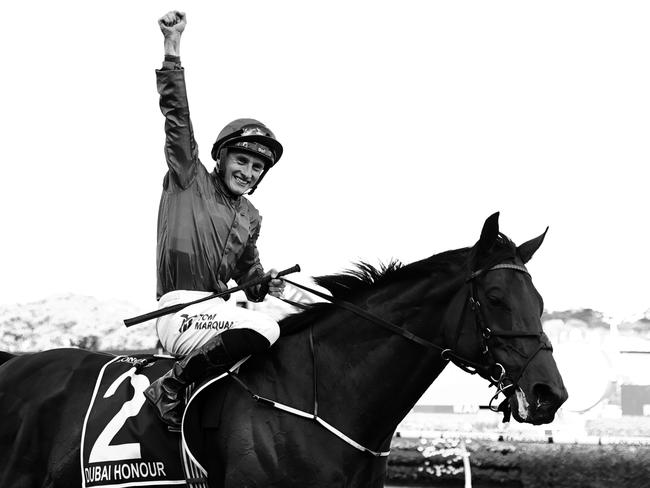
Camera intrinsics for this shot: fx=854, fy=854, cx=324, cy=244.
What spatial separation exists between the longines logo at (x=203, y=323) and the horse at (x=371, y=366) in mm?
178

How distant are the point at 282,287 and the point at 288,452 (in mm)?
970

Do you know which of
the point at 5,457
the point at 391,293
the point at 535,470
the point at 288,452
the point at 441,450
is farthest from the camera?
the point at 441,450

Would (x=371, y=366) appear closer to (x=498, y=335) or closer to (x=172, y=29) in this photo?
(x=498, y=335)

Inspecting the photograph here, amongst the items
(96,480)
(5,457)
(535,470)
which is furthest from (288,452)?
(535,470)

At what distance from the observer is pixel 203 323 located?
3336 mm

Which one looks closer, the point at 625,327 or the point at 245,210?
the point at 245,210

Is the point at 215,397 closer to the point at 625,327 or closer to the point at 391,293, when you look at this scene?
the point at 391,293

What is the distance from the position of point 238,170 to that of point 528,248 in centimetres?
126

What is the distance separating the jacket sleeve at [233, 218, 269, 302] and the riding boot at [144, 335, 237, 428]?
2.21 ft

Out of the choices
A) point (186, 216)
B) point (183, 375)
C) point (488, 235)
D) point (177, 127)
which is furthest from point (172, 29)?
point (488, 235)

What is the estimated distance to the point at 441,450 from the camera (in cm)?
818

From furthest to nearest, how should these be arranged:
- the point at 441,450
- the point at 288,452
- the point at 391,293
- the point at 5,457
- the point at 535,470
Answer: the point at 441,450 → the point at 535,470 → the point at 5,457 → the point at 391,293 → the point at 288,452

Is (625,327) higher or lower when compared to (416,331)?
higher

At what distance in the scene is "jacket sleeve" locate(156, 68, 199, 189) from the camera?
3.39 metres
